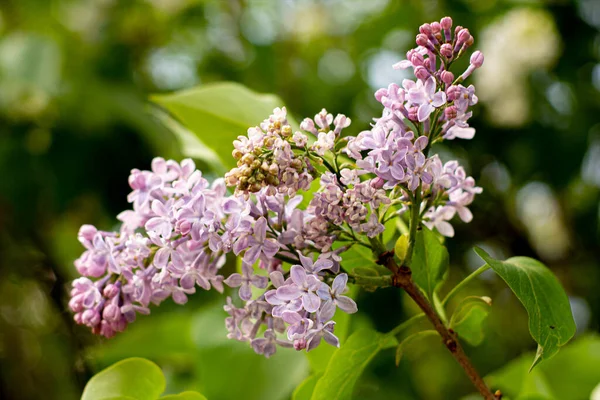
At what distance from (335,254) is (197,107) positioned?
30 centimetres

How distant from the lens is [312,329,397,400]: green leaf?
47cm

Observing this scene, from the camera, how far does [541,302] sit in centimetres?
44

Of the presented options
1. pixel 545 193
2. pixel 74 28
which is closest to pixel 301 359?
pixel 545 193

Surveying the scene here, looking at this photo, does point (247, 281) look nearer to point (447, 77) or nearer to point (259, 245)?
point (259, 245)

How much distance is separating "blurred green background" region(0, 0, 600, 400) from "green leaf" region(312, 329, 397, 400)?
0.67 metres

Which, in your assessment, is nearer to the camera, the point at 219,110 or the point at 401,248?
the point at 401,248

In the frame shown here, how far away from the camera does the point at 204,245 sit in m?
0.44

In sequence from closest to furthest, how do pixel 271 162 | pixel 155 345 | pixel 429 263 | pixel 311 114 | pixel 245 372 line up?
pixel 271 162
pixel 429 263
pixel 245 372
pixel 155 345
pixel 311 114

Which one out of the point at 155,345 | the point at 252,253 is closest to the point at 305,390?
the point at 252,253

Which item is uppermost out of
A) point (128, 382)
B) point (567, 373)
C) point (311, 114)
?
point (128, 382)

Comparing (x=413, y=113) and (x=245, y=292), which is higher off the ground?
(x=413, y=113)

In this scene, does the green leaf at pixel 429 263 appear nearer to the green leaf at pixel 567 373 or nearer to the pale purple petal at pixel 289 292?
the pale purple petal at pixel 289 292

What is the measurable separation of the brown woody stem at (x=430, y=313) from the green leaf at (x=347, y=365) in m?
0.05

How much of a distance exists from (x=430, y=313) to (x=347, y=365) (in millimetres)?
74
